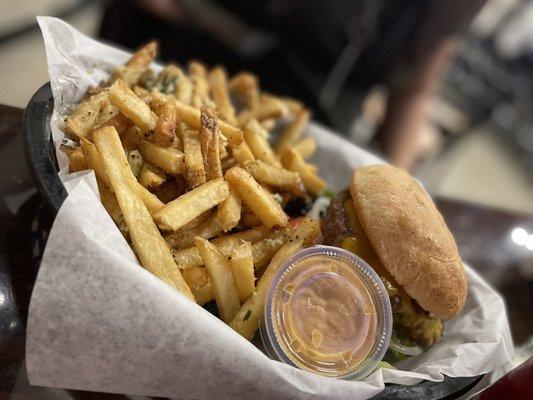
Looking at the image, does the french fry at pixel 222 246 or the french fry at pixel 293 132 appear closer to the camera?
the french fry at pixel 222 246

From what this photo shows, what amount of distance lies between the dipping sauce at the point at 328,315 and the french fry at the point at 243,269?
0.06m

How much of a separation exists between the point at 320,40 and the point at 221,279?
6.22 feet

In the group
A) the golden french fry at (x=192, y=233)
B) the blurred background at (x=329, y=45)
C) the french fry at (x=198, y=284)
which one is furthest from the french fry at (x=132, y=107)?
the blurred background at (x=329, y=45)

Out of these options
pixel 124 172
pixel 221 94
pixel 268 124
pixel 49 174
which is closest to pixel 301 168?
pixel 268 124

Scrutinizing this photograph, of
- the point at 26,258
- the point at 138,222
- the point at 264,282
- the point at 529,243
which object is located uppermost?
the point at 138,222

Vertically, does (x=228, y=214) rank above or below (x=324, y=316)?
above

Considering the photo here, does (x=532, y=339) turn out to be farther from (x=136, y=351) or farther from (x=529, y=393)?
(x=136, y=351)

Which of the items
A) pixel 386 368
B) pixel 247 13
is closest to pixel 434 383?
pixel 386 368

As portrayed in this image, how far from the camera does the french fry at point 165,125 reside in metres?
1.63

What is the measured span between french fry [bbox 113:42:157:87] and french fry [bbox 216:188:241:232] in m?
0.58

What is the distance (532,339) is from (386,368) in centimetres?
92

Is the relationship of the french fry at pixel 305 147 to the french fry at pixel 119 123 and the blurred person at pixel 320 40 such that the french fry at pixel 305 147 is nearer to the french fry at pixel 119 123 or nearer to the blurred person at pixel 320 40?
the french fry at pixel 119 123

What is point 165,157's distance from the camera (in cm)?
165

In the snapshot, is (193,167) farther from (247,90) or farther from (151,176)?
(247,90)
